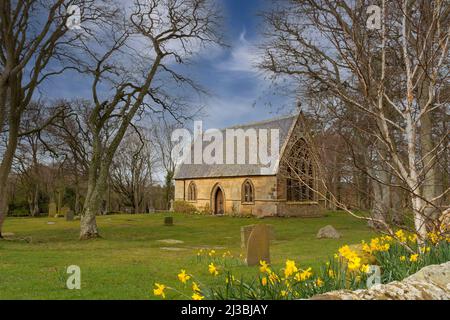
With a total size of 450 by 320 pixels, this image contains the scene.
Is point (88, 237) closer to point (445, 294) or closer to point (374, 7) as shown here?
point (374, 7)

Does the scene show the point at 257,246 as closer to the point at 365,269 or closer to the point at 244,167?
the point at 365,269

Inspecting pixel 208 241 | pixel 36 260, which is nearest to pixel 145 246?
pixel 208 241

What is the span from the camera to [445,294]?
3.89 meters

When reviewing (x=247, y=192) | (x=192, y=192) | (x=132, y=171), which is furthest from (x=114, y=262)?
(x=132, y=171)

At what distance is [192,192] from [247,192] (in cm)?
896

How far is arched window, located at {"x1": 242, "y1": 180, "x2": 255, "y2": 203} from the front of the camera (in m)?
38.3

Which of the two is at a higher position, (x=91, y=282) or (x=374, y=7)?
(x=374, y=7)

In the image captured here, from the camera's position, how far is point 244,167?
39438mm

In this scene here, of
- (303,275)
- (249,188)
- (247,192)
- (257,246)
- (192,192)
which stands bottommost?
(257,246)

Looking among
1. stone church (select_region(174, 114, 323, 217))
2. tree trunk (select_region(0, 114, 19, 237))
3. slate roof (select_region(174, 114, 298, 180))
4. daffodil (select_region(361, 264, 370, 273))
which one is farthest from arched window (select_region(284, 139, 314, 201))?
slate roof (select_region(174, 114, 298, 180))

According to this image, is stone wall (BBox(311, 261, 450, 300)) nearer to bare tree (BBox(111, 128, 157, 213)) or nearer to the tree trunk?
the tree trunk

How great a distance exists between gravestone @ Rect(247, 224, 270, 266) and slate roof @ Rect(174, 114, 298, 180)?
21868 millimetres

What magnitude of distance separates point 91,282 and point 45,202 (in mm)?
44295
